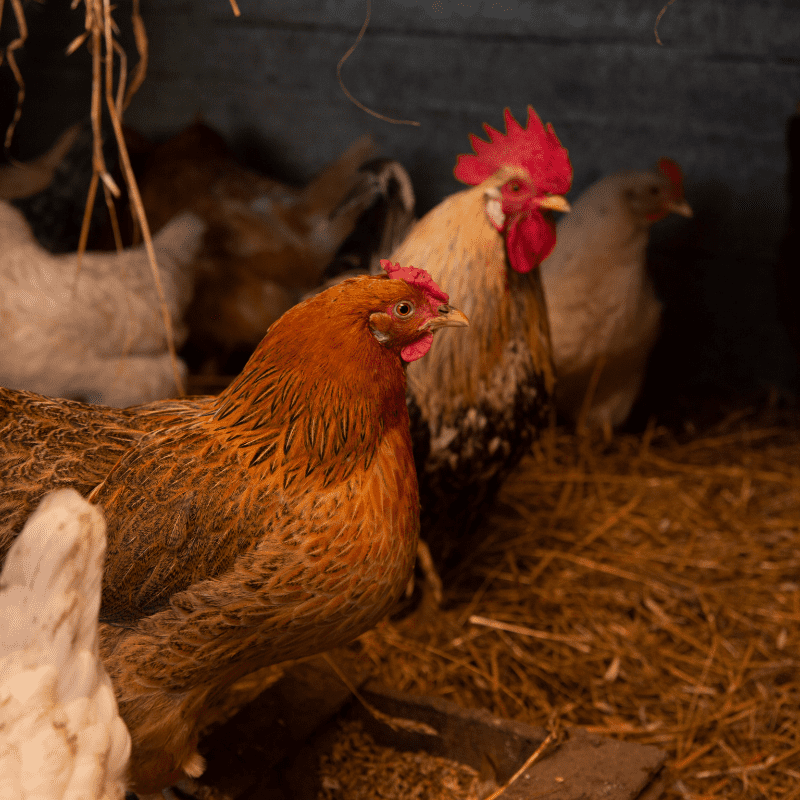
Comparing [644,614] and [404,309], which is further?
[644,614]

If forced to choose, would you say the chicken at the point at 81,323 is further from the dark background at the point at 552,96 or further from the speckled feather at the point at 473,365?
the dark background at the point at 552,96

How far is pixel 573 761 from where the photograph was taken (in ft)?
5.07

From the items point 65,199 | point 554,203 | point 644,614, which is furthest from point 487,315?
point 65,199

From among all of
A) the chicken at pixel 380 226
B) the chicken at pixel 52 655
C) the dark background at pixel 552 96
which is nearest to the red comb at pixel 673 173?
the dark background at pixel 552 96

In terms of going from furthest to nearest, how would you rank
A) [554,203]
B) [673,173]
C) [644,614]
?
[673,173]
[644,614]
[554,203]

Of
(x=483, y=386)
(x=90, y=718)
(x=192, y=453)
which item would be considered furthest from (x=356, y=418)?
(x=483, y=386)

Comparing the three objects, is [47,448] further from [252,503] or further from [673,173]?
[673,173]

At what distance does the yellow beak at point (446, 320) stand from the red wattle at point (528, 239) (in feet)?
2.04

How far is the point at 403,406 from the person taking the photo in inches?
56.1

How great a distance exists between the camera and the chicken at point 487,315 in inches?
75.7

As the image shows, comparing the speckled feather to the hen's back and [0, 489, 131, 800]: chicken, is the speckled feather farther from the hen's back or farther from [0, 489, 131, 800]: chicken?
[0, 489, 131, 800]: chicken

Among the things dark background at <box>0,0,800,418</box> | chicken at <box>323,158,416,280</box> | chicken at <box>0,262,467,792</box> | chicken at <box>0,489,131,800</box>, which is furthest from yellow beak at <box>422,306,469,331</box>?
dark background at <box>0,0,800,418</box>

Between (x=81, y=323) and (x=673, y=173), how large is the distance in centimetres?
214

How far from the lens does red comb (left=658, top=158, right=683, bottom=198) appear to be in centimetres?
291
